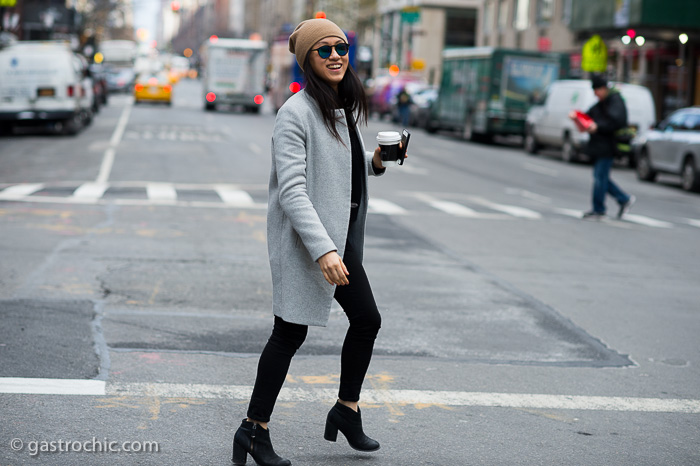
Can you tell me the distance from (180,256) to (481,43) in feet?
164

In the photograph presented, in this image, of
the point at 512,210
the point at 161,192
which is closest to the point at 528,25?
the point at 512,210

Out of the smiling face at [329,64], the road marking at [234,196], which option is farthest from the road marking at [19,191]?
the smiling face at [329,64]

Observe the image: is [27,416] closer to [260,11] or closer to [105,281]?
[105,281]

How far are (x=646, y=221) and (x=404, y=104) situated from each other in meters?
26.6

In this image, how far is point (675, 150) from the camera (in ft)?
70.3

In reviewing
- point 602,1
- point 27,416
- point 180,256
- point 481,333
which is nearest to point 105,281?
point 180,256

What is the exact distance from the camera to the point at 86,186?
15.6 m

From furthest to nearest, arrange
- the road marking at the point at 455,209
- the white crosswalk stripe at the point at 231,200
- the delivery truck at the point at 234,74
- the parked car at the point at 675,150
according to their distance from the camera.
Result: the delivery truck at the point at 234,74
the parked car at the point at 675,150
the road marking at the point at 455,209
the white crosswalk stripe at the point at 231,200

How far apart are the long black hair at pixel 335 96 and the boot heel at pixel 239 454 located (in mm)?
1312

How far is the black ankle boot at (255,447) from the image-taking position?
4.19 m

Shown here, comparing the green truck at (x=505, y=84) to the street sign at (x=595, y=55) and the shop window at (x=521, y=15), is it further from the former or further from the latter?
the shop window at (x=521, y=15)

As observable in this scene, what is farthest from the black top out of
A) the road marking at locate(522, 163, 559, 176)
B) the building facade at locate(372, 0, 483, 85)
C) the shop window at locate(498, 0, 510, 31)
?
the building facade at locate(372, 0, 483, 85)

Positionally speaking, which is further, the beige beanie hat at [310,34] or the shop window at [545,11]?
the shop window at [545,11]

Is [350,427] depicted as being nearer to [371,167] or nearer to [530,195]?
[371,167]
